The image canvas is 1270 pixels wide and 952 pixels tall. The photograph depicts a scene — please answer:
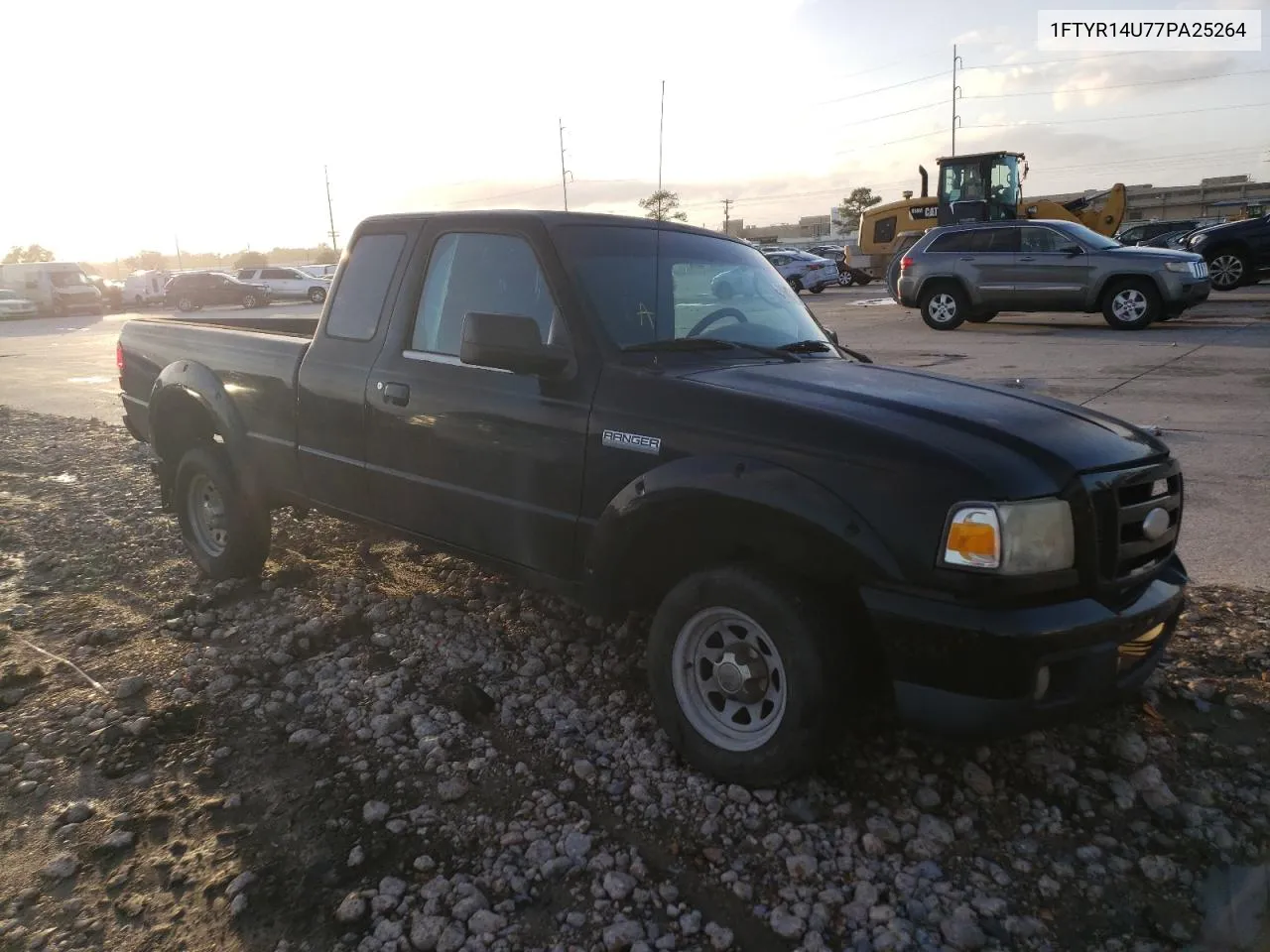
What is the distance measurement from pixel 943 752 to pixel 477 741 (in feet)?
5.44

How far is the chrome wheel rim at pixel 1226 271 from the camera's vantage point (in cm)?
1991

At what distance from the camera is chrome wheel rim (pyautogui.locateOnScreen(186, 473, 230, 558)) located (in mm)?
5012

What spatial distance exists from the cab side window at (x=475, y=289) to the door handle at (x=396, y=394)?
18cm

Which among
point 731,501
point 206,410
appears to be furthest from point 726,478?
point 206,410

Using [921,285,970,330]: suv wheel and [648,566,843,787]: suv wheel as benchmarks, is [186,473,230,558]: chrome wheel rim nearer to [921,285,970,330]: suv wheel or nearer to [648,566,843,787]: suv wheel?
[648,566,843,787]: suv wheel

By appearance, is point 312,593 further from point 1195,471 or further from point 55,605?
point 1195,471

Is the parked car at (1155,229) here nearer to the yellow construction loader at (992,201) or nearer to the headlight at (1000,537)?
the yellow construction loader at (992,201)

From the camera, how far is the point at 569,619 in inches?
173

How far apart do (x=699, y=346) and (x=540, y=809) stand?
1.74 m

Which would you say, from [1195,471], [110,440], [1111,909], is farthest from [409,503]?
[110,440]

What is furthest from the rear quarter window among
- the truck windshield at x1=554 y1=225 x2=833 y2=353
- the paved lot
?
the paved lot

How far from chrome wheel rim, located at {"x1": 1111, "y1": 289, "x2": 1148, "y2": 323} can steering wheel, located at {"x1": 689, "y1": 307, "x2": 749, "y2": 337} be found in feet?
45.1

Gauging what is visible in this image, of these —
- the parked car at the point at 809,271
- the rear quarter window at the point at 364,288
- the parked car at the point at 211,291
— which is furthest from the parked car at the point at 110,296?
the rear quarter window at the point at 364,288

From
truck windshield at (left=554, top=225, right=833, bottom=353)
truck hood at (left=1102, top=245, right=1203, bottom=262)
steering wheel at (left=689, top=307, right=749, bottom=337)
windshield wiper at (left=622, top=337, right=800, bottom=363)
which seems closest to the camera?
windshield wiper at (left=622, top=337, right=800, bottom=363)
